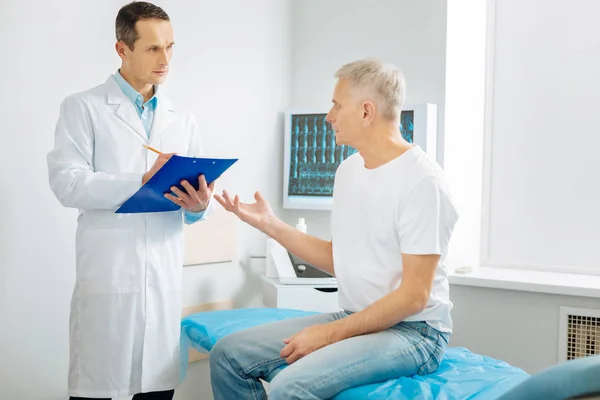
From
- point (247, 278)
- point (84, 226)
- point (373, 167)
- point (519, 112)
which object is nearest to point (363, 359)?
point (373, 167)

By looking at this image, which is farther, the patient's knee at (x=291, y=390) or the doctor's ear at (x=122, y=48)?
the doctor's ear at (x=122, y=48)

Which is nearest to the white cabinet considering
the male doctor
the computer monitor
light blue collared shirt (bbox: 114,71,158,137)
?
the computer monitor

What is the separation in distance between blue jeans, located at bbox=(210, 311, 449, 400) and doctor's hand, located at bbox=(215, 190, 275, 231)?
31 centimetres

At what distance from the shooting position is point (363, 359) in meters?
1.61

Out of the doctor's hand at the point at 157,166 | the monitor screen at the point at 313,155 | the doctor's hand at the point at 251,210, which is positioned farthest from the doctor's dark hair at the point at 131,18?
the monitor screen at the point at 313,155

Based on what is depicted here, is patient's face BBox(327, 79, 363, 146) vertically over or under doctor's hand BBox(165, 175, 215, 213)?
over

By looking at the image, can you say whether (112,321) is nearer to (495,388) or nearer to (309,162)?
(495,388)

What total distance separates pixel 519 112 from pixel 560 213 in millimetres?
507

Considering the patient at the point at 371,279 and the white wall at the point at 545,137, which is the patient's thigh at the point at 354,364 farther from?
the white wall at the point at 545,137

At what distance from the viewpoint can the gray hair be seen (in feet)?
5.78

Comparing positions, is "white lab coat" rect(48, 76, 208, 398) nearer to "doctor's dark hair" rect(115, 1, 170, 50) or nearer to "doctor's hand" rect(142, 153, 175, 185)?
"doctor's hand" rect(142, 153, 175, 185)

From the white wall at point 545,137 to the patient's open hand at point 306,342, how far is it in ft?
5.68

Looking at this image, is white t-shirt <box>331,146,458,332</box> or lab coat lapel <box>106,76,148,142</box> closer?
white t-shirt <box>331,146,458,332</box>

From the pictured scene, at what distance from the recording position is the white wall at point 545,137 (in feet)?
9.69
